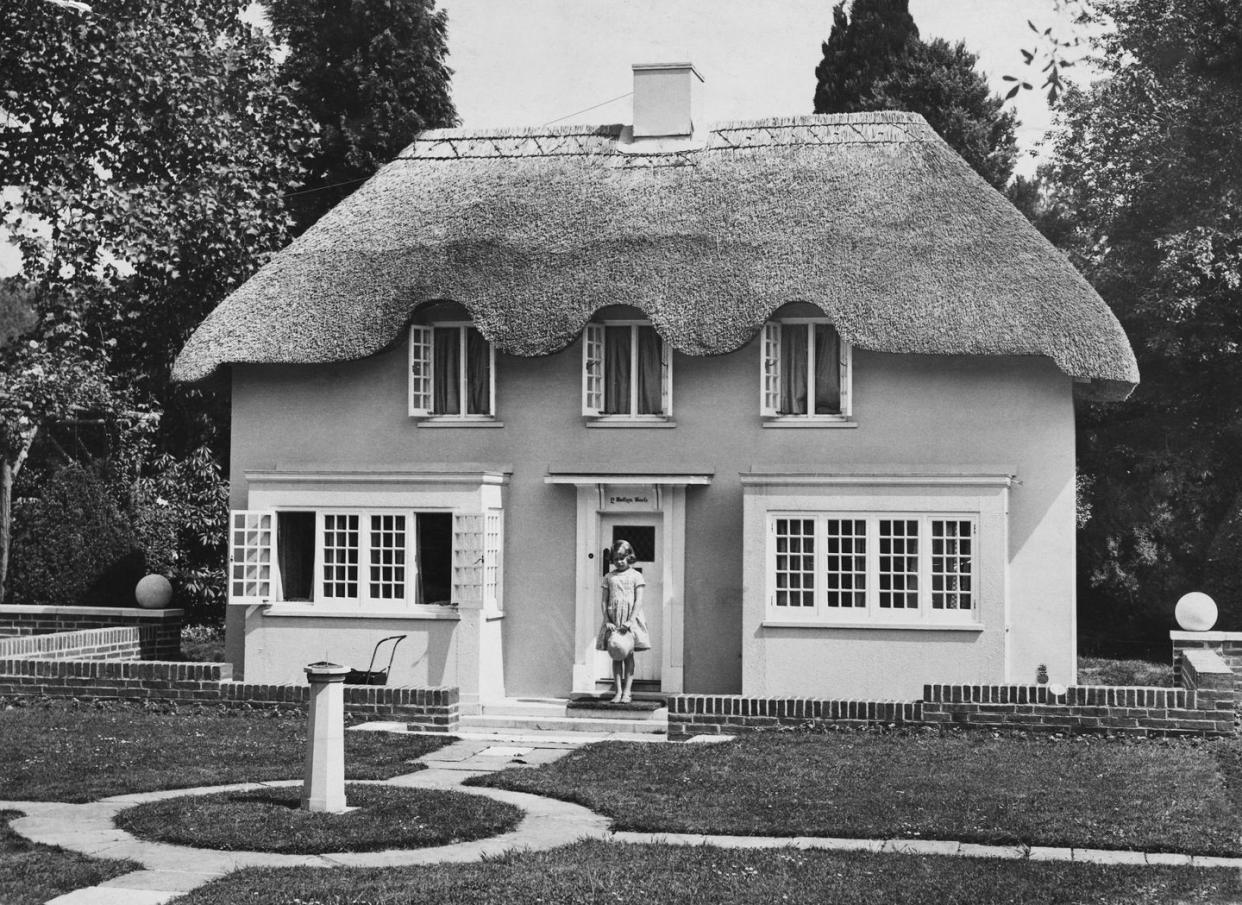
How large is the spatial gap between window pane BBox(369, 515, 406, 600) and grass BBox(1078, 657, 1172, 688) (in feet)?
30.6

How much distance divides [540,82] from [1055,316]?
34.5 ft

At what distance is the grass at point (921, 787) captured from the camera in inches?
462

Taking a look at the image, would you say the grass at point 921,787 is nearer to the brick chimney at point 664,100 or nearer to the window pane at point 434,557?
the window pane at point 434,557

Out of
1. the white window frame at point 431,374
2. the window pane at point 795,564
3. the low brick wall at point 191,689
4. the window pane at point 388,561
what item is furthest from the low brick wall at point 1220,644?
the window pane at point 388,561

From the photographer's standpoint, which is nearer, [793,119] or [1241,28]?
[793,119]

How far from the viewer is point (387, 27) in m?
34.3

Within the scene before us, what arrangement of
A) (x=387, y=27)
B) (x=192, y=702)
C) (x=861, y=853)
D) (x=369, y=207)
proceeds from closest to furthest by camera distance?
(x=861, y=853)
(x=192, y=702)
(x=369, y=207)
(x=387, y=27)

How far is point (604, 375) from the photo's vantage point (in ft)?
69.1

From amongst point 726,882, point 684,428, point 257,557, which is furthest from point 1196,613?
point 257,557

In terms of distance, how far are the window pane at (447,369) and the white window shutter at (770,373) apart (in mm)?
4101

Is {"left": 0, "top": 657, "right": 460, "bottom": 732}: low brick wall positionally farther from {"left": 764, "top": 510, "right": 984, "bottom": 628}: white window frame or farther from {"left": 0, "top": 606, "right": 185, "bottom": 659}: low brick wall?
{"left": 764, "top": 510, "right": 984, "bottom": 628}: white window frame

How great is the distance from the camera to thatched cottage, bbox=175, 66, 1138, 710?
19.2 meters

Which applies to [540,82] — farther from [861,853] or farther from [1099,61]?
[861,853]

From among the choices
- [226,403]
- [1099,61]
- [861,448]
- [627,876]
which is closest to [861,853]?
[627,876]
